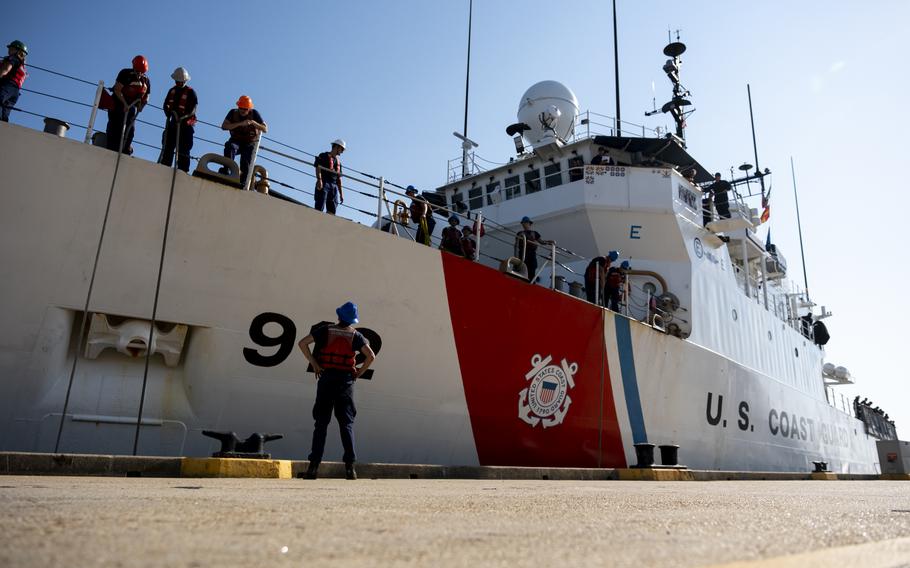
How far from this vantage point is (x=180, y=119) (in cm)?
580

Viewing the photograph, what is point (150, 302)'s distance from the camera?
17.2 ft

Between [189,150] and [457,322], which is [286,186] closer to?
[189,150]

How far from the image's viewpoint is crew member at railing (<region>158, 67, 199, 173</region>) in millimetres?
5773

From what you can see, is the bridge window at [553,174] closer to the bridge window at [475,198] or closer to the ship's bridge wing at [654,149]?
the ship's bridge wing at [654,149]

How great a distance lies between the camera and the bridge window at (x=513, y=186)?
13.3 m

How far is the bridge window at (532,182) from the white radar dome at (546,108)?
5.98 feet

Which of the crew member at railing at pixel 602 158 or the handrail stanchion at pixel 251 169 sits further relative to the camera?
the crew member at railing at pixel 602 158

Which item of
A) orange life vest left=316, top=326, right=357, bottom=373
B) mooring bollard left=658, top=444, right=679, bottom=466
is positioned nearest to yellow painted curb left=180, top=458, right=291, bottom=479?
orange life vest left=316, top=326, right=357, bottom=373

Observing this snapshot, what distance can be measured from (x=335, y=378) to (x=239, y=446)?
940mm

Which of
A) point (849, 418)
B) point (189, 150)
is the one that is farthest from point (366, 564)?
point (849, 418)

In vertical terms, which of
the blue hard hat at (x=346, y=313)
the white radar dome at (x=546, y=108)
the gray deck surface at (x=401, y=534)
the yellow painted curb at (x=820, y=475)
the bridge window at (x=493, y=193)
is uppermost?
the white radar dome at (x=546, y=108)

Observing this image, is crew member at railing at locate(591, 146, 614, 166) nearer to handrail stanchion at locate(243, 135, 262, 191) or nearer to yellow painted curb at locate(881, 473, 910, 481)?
handrail stanchion at locate(243, 135, 262, 191)

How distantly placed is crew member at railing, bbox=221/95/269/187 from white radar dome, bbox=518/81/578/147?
9.29 meters

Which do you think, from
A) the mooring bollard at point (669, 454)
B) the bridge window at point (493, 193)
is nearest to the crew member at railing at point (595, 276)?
the mooring bollard at point (669, 454)
